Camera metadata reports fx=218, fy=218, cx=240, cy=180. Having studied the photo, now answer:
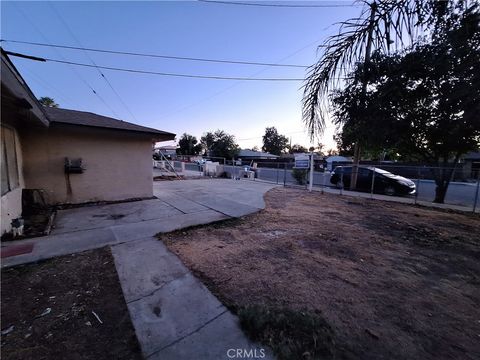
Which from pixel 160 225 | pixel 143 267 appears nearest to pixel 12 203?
pixel 160 225

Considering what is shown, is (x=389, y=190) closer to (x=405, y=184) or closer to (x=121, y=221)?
(x=405, y=184)

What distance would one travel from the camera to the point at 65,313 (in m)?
2.19

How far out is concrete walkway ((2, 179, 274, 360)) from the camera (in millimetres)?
1830

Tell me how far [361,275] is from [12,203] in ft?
21.9

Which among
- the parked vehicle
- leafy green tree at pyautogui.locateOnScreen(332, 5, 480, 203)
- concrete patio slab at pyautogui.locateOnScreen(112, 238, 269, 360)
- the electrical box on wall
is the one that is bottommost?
concrete patio slab at pyautogui.locateOnScreen(112, 238, 269, 360)

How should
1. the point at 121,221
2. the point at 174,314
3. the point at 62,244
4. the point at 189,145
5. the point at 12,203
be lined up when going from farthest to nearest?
the point at 189,145 → the point at 121,221 → the point at 12,203 → the point at 62,244 → the point at 174,314

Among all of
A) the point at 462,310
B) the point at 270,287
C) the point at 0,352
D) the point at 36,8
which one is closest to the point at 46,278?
the point at 0,352

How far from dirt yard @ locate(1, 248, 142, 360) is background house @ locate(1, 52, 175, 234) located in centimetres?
256

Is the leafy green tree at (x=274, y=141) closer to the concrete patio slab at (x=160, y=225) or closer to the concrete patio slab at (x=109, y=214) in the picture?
the concrete patio slab at (x=109, y=214)

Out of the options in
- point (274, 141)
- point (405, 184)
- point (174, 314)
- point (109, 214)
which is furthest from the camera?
point (274, 141)

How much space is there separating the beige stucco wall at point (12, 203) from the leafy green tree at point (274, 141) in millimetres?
68398

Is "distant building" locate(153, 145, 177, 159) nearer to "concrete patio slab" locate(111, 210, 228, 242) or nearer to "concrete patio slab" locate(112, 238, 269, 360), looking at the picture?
"concrete patio slab" locate(111, 210, 228, 242)

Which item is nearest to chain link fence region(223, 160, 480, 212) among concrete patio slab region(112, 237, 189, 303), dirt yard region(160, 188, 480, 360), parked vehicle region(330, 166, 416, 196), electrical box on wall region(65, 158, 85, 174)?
parked vehicle region(330, 166, 416, 196)

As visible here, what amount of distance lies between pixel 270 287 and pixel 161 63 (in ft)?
38.7
